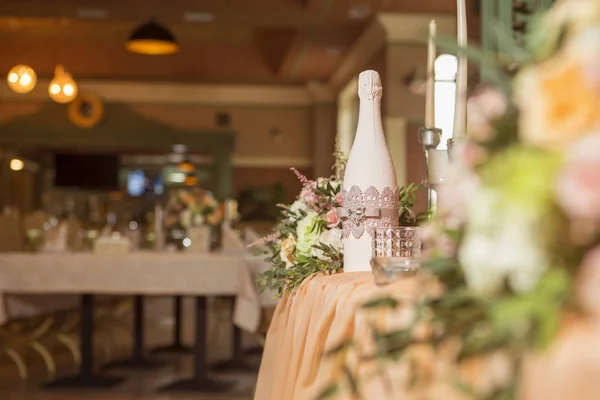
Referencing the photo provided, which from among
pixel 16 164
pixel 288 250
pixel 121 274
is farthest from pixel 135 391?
pixel 16 164

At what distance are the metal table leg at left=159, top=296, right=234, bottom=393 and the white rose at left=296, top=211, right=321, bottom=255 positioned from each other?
306cm

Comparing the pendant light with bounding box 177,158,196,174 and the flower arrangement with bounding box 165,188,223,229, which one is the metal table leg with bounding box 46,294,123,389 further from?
the pendant light with bounding box 177,158,196,174

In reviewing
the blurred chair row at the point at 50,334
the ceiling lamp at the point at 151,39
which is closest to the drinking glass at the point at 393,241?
the blurred chair row at the point at 50,334

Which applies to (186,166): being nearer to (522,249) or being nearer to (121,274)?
(121,274)

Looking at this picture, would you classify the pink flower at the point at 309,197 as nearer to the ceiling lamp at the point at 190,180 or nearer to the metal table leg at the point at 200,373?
the metal table leg at the point at 200,373

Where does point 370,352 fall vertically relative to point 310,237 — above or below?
below

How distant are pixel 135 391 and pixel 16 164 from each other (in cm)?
1028

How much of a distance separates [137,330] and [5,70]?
7.61 meters

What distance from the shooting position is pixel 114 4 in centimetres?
884

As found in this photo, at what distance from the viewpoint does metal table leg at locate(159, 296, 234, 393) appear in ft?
16.9

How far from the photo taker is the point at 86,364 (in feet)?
17.4

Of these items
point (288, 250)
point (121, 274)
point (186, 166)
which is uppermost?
point (186, 166)

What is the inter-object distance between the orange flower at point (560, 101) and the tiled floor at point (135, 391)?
4.39 m

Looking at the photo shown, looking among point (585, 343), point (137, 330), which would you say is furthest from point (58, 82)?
point (585, 343)
